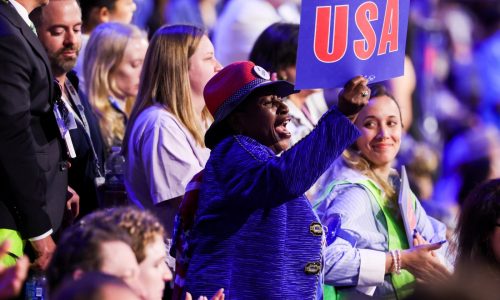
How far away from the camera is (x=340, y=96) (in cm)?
455

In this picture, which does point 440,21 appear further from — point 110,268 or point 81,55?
point 110,268

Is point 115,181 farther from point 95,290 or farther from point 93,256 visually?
point 95,290

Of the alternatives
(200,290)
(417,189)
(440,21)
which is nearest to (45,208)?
(200,290)

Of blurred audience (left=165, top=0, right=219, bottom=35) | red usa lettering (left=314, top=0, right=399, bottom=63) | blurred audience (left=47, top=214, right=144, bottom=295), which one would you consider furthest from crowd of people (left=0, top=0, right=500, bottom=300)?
blurred audience (left=165, top=0, right=219, bottom=35)

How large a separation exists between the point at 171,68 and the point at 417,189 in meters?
3.24

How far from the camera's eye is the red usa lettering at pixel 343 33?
15.3ft

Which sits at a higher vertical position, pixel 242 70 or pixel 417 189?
pixel 242 70

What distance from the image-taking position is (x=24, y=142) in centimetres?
472

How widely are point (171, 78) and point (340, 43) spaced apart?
137cm

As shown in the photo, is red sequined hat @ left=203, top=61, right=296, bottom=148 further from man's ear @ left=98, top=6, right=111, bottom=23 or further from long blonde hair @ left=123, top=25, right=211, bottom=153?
man's ear @ left=98, top=6, right=111, bottom=23

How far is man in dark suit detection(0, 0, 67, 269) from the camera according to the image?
15.4 feet

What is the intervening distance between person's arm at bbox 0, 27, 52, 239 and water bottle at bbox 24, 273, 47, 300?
249 millimetres

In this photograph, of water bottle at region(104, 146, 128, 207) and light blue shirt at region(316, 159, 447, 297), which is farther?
water bottle at region(104, 146, 128, 207)

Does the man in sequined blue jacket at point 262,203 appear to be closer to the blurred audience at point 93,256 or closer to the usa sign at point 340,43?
the usa sign at point 340,43
